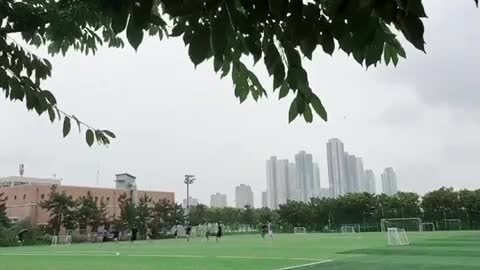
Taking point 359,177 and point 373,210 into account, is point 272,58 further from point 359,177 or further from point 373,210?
point 359,177

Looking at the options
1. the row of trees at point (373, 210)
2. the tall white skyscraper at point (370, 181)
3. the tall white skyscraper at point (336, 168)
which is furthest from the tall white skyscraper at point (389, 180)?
the row of trees at point (373, 210)

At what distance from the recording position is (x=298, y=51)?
2.16 metres

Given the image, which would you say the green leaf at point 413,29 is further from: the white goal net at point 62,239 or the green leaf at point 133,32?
the white goal net at point 62,239

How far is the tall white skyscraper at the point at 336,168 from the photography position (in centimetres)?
5261

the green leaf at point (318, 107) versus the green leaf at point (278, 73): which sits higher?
the green leaf at point (278, 73)

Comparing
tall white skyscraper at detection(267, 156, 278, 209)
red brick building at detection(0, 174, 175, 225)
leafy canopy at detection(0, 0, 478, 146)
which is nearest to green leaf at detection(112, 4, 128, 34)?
leafy canopy at detection(0, 0, 478, 146)

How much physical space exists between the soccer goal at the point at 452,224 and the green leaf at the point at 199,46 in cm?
5892

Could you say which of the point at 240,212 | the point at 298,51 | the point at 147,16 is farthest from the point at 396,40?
the point at 240,212

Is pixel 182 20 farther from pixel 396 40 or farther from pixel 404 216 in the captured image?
pixel 404 216

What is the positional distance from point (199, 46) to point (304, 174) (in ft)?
281

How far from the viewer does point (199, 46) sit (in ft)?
6.21

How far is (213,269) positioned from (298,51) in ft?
47.1

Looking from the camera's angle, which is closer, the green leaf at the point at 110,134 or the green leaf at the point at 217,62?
the green leaf at the point at 217,62

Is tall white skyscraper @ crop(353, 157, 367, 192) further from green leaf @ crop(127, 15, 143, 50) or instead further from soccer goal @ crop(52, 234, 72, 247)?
green leaf @ crop(127, 15, 143, 50)
